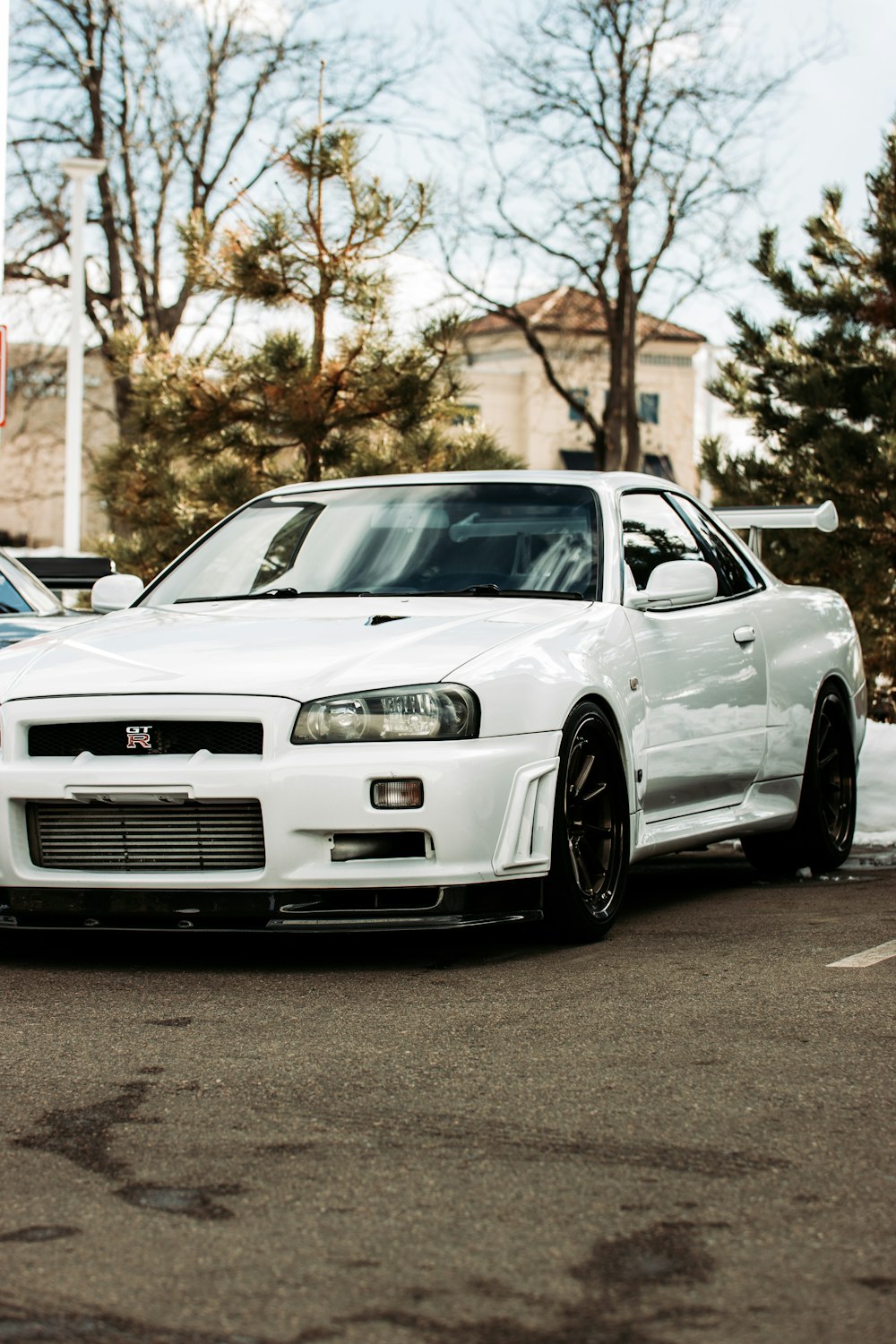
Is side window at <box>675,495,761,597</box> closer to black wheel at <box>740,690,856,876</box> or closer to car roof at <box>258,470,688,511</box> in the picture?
car roof at <box>258,470,688,511</box>

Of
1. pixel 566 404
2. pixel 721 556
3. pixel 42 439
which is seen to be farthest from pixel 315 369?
pixel 566 404

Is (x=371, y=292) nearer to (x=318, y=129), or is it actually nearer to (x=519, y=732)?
(x=318, y=129)

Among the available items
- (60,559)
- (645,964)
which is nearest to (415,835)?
(645,964)

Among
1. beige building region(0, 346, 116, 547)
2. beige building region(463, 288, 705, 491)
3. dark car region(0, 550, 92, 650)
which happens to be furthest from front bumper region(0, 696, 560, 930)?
beige building region(463, 288, 705, 491)

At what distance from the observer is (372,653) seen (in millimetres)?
5625

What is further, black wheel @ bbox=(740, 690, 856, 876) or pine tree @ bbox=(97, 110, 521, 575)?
pine tree @ bbox=(97, 110, 521, 575)

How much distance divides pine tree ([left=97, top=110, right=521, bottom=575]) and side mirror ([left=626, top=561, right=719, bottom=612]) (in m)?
10.3

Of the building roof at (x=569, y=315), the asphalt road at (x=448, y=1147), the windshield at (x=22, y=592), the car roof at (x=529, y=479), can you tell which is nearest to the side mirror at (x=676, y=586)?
the car roof at (x=529, y=479)

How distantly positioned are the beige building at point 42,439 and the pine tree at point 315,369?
2482 millimetres

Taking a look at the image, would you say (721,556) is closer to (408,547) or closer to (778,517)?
(408,547)

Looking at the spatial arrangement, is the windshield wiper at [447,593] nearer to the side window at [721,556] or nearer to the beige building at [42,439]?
the side window at [721,556]

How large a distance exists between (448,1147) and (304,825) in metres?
1.86

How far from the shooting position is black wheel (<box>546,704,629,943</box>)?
573cm

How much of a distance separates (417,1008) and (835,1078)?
1208mm
